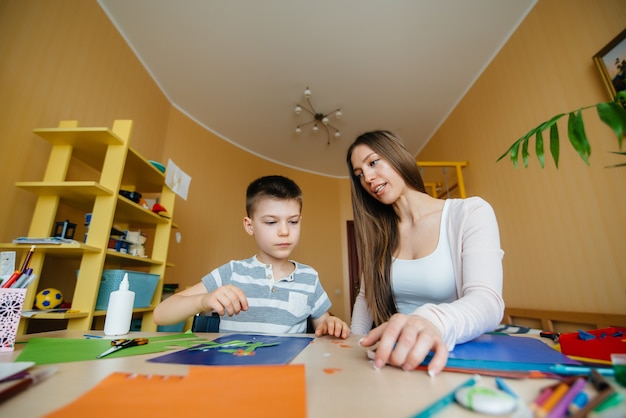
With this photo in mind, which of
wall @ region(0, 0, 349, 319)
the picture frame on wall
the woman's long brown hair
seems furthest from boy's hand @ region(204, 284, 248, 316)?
the picture frame on wall

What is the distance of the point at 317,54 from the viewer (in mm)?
2285

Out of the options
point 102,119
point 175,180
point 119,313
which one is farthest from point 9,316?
point 102,119

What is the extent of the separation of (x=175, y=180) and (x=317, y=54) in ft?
4.93

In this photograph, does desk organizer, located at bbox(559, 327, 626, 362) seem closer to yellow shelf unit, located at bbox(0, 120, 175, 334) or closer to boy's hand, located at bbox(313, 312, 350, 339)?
boy's hand, located at bbox(313, 312, 350, 339)

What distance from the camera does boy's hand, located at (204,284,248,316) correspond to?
63cm

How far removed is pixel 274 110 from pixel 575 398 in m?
3.09

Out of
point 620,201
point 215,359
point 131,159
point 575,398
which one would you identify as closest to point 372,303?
point 215,359

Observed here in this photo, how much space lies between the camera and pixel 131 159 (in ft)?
4.97

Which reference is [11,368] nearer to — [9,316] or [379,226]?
[9,316]

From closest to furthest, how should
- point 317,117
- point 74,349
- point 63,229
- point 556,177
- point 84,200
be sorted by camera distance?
point 74,349 < point 63,229 < point 84,200 < point 556,177 < point 317,117

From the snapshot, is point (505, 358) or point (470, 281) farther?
point (470, 281)

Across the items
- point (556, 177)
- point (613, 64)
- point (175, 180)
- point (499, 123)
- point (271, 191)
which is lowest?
point (271, 191)

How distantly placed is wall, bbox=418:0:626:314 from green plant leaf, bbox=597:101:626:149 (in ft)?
4.18

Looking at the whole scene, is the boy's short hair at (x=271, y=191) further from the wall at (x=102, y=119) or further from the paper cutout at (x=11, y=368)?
the wall at (x=102, y=119)
